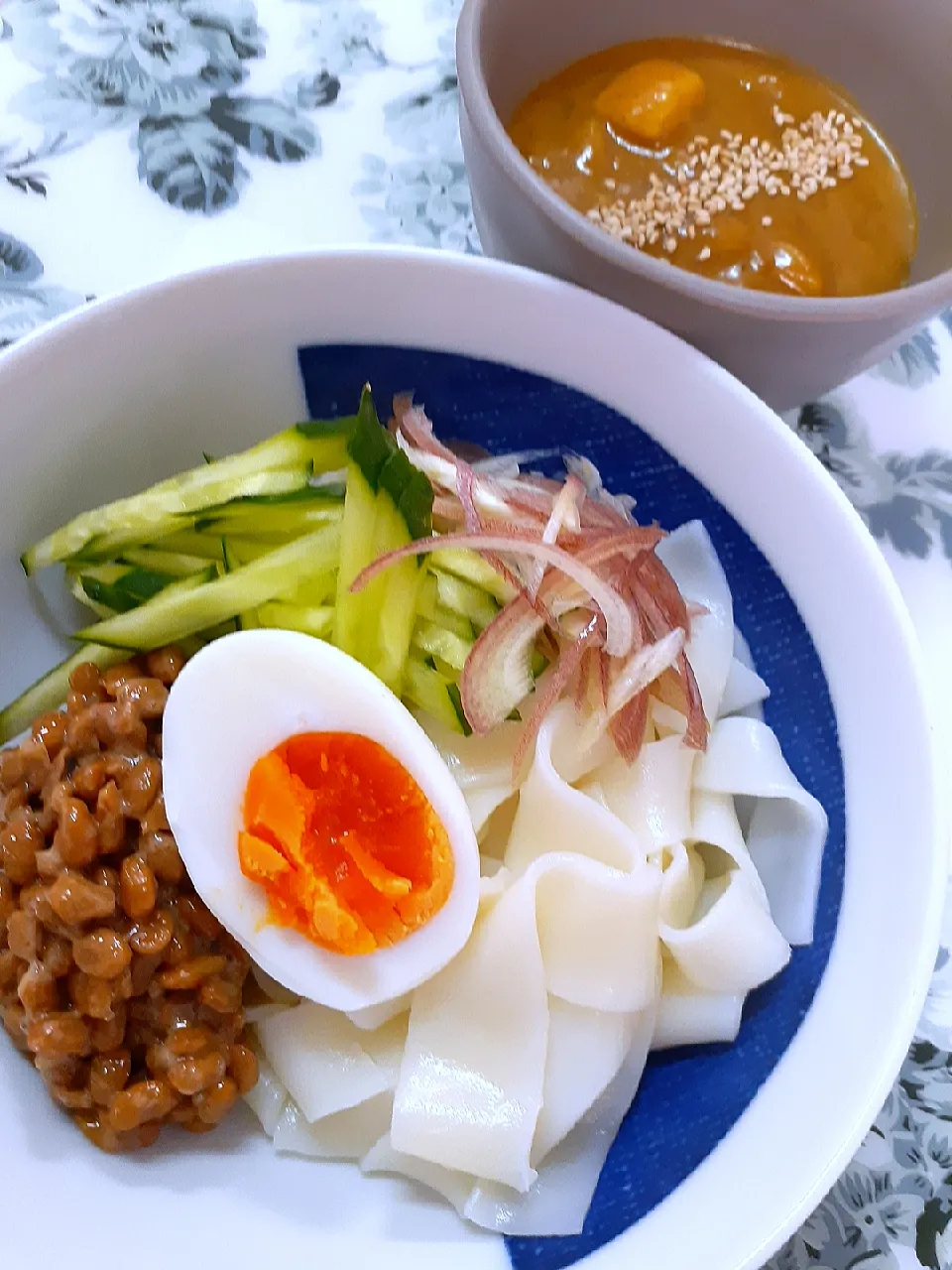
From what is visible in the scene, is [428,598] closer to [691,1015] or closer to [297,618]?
[297,618]

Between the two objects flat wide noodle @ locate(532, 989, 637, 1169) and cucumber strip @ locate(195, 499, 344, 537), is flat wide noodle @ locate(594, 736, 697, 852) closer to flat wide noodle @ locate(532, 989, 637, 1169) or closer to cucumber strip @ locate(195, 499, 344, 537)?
flat wide noodle @ locate(532, 989, 637, 1169)

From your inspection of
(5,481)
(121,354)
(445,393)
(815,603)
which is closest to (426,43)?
(445,393)

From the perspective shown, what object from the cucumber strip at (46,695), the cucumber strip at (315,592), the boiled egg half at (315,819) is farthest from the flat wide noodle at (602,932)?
the cucumber strip at (46,695)

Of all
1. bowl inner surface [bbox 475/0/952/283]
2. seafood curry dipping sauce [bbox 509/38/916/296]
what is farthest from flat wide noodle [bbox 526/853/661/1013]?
bowl inner surface [bbox 475/0/952/283]

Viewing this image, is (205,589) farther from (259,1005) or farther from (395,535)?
(259,1005)

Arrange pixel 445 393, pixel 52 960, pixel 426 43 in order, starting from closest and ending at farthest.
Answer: pixel 52 960 < pixel 445 393 < pixel 426 43

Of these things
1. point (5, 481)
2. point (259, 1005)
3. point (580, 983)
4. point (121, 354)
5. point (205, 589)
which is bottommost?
point (259, 1005)

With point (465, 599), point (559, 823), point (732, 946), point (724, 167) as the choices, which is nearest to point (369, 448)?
point (465, 599)
